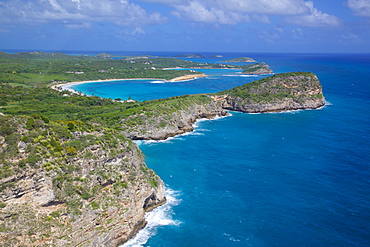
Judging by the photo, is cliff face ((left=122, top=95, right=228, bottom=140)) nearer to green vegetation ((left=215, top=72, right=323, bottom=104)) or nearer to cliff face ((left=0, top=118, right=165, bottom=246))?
green vegetation ((left=215, top=72, right=323, bottom=104))

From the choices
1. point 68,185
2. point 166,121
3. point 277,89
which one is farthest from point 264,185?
point 277,89

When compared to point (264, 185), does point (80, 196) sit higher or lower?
higher

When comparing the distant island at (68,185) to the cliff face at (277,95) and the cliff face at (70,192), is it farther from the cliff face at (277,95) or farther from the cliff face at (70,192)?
the cliff face at (277,95)

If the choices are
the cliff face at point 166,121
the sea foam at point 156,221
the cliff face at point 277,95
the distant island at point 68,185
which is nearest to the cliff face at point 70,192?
the distant island at point 68,185

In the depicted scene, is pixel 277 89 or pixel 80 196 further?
pixel 277 89

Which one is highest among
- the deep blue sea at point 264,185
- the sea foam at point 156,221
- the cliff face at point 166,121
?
the cliff face at point 166,121

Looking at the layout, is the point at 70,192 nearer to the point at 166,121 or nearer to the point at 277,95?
the point at 166,121

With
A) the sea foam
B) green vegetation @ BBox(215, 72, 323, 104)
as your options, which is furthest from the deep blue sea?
green vegetation @ BBox(215, 72, 323, 104)
